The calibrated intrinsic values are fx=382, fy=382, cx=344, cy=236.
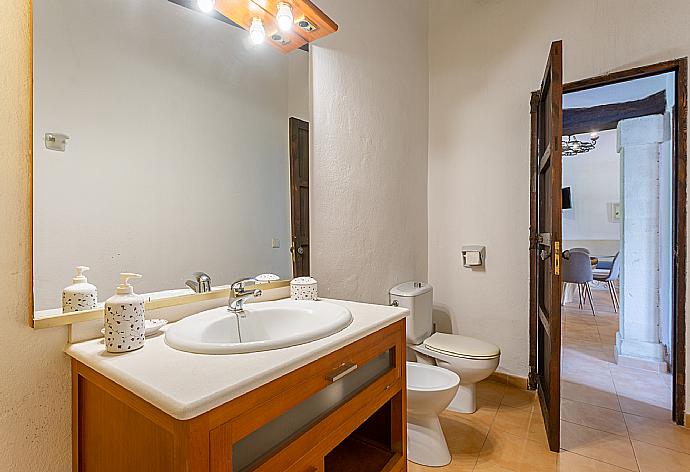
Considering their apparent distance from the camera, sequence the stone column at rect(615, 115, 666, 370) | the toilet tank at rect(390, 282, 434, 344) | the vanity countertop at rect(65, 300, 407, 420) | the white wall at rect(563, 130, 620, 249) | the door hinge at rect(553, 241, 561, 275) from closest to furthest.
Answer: the vanity countertop at rect(65, 300, 407, 420)
the door hinge at rect(553, 241, 561, 275)
the toilet tank at rect(390, 282, 434, 344)
the stone column at rect(615, 115, 666, 370)
the white wall at rect(563, 130, 620, 249)

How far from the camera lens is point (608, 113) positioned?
363 cm

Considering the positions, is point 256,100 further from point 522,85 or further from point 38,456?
point 522,85

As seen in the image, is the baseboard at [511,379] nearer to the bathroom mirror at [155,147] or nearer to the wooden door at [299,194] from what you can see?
the wooden door at [299,194]

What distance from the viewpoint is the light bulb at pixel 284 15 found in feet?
4.88

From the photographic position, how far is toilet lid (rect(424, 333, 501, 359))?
81.6 inches

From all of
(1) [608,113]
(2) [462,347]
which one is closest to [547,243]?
(2) [462,347]

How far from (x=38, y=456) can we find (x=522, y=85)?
293 centimetres

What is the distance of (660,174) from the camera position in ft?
9.84

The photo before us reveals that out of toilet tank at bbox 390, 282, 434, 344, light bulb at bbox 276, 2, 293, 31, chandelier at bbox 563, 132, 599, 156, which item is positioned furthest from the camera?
chandelier at bbox 563, 132, 599, 156

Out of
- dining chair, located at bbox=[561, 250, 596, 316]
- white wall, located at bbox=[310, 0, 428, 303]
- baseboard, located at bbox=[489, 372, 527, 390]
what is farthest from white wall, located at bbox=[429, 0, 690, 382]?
dining chair, located at bbox=[561, 250, 596, 316]

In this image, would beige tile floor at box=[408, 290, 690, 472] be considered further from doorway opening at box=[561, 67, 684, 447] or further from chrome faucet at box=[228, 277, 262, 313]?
chrome faucet at box=[228, 277, 262, 313]

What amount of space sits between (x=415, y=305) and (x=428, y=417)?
667mm

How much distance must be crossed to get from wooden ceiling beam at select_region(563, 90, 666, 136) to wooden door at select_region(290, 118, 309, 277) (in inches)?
120

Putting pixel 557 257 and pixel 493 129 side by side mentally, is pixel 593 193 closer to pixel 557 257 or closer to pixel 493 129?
pixel 493 129
